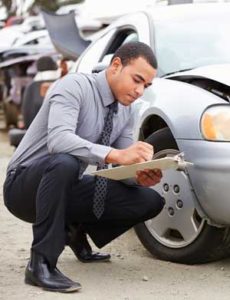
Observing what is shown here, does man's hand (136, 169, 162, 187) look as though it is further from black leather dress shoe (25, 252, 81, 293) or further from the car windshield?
the car windshield

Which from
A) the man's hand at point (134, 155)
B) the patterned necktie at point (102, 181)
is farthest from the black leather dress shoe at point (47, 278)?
the man's hand at point (134, 155)

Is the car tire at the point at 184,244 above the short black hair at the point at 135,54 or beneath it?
beneath

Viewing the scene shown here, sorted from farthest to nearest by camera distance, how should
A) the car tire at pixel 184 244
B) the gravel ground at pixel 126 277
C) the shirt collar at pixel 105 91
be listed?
the car tire at pixel 184 244, the shirt collar at pixel 105 91, the gravel ground at pixel 126 277

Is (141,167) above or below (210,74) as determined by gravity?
below

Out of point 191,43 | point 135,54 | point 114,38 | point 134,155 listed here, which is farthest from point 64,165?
point 114,38

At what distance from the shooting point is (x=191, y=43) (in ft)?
16.7

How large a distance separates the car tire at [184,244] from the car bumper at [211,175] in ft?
0.53

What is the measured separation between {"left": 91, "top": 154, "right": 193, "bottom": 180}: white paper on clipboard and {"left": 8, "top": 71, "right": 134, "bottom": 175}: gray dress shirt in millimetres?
82

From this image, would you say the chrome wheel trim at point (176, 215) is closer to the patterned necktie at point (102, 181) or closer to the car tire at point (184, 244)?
the car tire at point (184, 244)

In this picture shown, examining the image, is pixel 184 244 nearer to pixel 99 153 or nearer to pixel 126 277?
pixel 126 277

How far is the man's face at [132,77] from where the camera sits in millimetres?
3707

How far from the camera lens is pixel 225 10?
17.8 ft

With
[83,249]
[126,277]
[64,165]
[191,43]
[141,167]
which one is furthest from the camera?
[191,43]

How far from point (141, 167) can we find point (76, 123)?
0.42 m
